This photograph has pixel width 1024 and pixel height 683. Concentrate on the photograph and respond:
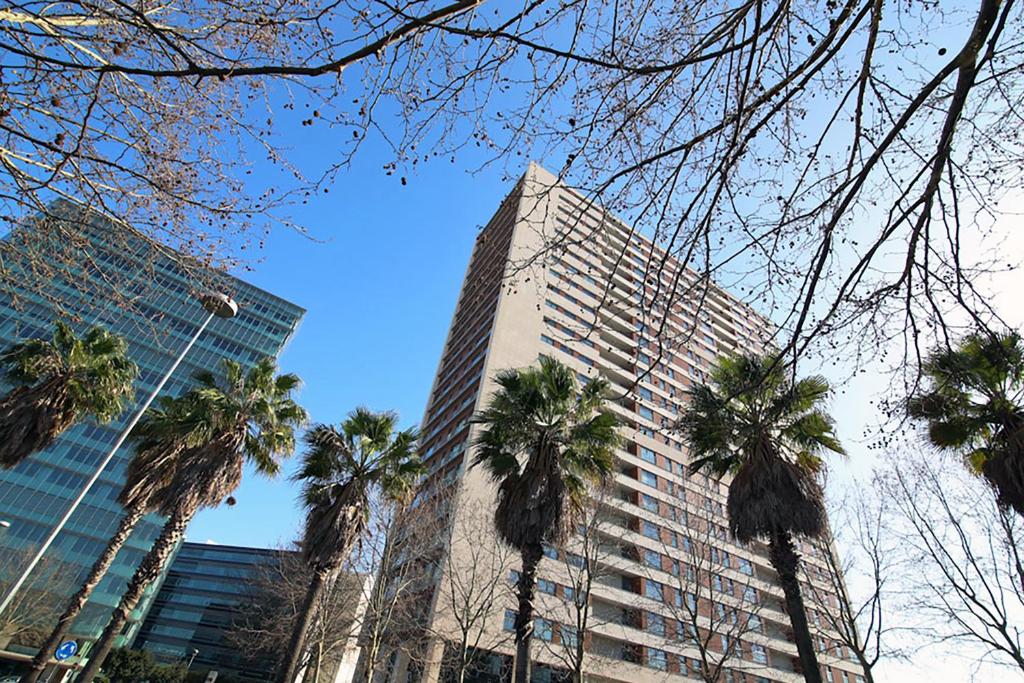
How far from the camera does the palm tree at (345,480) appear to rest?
37.3ft

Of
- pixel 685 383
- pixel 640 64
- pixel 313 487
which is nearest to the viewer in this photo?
pixel 640 64

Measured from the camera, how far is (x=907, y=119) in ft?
11.2

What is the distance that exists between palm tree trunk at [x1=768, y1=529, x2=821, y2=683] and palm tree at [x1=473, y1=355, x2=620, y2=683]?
3.70 m

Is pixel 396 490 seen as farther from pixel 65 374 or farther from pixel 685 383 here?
pixel 685 383

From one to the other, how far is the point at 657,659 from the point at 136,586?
2437cm

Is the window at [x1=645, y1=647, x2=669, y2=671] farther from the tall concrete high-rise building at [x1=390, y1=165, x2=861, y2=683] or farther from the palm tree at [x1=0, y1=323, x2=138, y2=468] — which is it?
the palm tree at [x1=0, y1=323, x2=138, y2=468]

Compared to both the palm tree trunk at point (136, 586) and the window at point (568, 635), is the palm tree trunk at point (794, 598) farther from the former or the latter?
the palm tree trunk at point (136, 586)

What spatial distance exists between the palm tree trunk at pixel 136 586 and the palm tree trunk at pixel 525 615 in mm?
7667

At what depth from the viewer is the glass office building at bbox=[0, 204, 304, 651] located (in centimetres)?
475

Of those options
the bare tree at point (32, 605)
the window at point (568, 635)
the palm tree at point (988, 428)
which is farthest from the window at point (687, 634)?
the bare tree at point (32, 605)

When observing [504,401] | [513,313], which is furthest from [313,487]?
[513,313]

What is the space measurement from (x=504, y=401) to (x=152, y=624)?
74.8m

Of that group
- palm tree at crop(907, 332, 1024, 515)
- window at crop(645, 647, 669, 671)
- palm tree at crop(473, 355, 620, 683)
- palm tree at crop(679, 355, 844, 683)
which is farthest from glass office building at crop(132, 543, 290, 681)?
palm tree at crop(907, 332, 1024, 515)

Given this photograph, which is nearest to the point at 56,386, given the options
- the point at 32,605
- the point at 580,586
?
the point at 580,586
